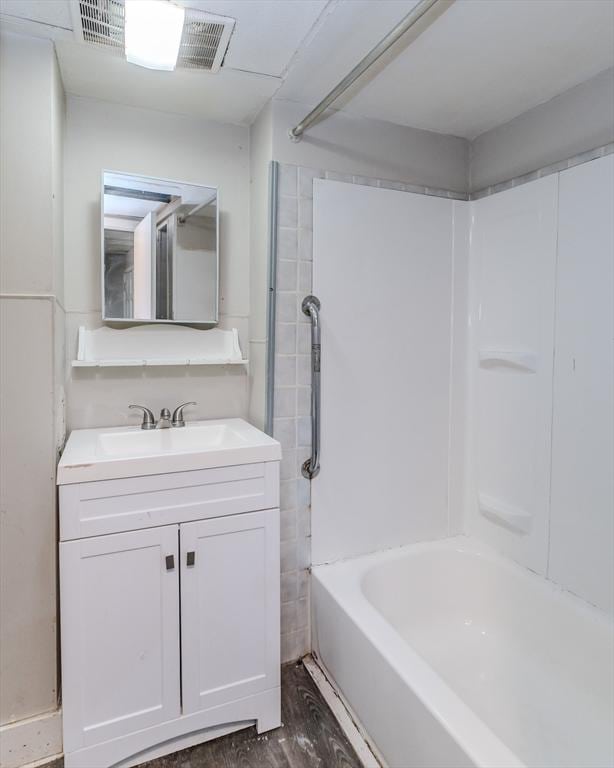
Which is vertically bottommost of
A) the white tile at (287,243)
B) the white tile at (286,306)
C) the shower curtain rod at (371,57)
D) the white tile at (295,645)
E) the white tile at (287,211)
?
the white tile at (295,645)

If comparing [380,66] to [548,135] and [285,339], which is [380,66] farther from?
[285,339]

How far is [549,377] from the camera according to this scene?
1.90 metres

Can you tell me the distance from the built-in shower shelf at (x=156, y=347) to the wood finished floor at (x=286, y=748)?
4.44ft

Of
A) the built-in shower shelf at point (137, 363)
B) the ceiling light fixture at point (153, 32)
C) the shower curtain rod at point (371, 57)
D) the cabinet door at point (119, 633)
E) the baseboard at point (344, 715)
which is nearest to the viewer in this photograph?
the shower curtain rod at point (371, 57)

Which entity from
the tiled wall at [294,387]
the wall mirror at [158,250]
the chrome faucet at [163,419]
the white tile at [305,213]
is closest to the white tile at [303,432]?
the tiled wall at [294,387]

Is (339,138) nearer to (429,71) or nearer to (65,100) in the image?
(429,71)

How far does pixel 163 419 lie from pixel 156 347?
301mm

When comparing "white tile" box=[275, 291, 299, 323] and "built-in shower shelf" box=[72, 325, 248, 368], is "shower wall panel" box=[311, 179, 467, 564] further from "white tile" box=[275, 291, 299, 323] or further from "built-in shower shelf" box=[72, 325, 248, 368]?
"built-in shower shelf" box=[72, 325, 248, 368]

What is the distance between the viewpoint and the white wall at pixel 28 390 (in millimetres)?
1485

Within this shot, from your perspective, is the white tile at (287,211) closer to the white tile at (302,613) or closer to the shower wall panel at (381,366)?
the shower wall panel at (381,366)

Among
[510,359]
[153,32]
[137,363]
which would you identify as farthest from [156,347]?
[510,359]

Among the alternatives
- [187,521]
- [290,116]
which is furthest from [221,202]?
[187,521]

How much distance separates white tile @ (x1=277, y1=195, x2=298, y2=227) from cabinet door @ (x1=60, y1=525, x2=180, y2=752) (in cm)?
120

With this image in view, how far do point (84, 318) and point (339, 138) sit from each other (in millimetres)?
1256
